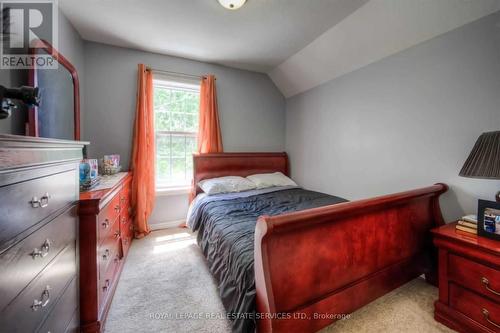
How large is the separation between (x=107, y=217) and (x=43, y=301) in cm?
74

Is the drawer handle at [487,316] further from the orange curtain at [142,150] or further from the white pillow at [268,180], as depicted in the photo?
the orange curtain at [142,150]

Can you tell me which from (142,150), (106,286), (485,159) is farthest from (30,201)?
(485,159)

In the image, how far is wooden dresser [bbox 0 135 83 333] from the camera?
633mm

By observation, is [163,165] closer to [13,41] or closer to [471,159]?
[13,41]

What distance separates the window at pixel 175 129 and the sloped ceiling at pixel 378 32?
1.64 meters

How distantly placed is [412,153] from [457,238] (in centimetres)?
94

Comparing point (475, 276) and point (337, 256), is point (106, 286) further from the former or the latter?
point (475, 276)

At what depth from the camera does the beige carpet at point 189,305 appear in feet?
4.71

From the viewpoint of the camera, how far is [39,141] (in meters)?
0.78

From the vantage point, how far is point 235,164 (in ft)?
11.1

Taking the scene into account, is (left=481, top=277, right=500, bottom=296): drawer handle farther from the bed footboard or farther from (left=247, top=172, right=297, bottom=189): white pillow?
(left=247, top=172, right=297, bottom=189): white pillow

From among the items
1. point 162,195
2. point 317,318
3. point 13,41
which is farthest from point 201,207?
point 13,41

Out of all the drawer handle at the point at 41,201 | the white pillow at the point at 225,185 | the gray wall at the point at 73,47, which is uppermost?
the gray wall at the point at 73,47

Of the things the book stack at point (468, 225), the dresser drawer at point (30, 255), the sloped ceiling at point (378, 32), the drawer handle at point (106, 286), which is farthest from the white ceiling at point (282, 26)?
the drawer handle at point (106, 286)
